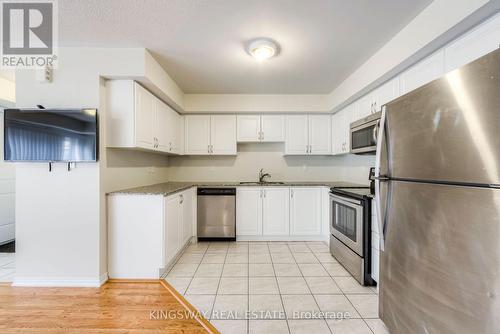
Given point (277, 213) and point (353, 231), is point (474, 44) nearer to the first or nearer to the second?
point (353, 231)

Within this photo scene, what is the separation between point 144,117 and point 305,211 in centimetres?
268

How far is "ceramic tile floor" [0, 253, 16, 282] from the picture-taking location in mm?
2381

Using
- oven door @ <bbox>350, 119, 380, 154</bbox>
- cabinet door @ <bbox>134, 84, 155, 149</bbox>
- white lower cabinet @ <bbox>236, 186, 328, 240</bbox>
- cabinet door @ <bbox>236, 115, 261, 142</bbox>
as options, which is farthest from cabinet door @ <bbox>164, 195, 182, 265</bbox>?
oven door @ <bbox>350, 119, 380, 154</bbox>

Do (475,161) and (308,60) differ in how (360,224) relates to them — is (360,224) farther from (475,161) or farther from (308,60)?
(308,60)

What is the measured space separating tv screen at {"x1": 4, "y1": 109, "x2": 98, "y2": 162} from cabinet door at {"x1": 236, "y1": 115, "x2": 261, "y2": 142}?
2.20 m

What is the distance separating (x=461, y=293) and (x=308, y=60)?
2391mm

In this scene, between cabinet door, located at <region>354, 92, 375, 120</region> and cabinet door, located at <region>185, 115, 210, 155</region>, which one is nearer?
cabinet door, located at <region>354, 92, 375, 120</region>

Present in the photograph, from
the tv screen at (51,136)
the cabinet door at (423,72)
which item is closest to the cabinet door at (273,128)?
the cabinet door at (423,72)

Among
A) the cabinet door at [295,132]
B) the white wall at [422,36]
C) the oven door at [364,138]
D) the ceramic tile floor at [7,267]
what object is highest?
the white wall at [422,36]

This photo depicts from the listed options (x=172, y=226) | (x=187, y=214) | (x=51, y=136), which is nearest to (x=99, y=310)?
(x=172, y=226)

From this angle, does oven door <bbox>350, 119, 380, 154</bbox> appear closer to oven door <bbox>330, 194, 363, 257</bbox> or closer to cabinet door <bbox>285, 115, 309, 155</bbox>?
oven door <bbox>330, 194, 363, 257</bbox>

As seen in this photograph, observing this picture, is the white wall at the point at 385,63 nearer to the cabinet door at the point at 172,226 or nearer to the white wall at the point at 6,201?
the cabinet door at the point at 172,226

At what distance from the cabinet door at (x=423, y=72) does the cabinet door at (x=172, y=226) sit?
2696 millimetres

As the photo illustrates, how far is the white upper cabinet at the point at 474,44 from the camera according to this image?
134 centimetres
